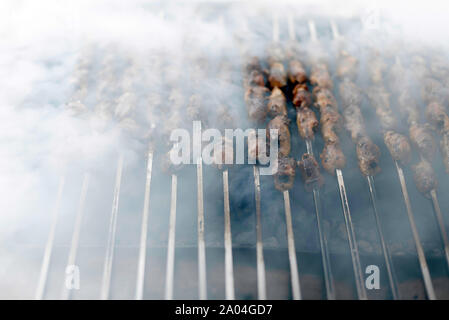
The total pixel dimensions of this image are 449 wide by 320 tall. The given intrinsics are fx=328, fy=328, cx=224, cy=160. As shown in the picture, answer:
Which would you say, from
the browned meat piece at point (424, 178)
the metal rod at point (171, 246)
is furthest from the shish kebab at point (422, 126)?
the metal rod at point (171, 246)

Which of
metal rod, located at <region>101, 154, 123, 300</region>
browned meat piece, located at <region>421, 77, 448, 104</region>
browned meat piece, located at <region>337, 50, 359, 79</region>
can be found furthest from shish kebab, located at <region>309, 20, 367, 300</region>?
metal rod, located at <region>101, 154, 123, 300</region>

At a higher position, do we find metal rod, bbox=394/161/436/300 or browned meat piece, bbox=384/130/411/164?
browned meat piece, bbox=384/130/411/164

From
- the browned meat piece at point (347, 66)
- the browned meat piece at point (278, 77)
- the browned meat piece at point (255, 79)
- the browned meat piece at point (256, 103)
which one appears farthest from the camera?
the browned meat piece at point (347, 66)

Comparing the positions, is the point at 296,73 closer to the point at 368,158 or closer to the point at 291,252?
the point at 368,158

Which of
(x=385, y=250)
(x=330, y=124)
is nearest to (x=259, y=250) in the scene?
(x=385, y=250)

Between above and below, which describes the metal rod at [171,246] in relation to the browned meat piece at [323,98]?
below

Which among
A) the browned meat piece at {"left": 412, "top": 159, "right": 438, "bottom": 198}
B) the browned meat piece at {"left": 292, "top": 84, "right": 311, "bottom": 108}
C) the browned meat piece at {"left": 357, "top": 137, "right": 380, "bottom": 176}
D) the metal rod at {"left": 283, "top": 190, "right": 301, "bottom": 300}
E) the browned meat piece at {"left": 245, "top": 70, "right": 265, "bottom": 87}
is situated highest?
the browned meat piece at {"left": 245, "top": 70, "right": 265, "bottom": 87}

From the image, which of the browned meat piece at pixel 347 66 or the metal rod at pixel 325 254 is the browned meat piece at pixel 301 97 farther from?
the metal rod at pixel 325 254

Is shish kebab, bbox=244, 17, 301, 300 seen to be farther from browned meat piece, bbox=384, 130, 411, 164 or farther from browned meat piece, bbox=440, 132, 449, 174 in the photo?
browned meat piece, bbox=440, 132, 449, 174
